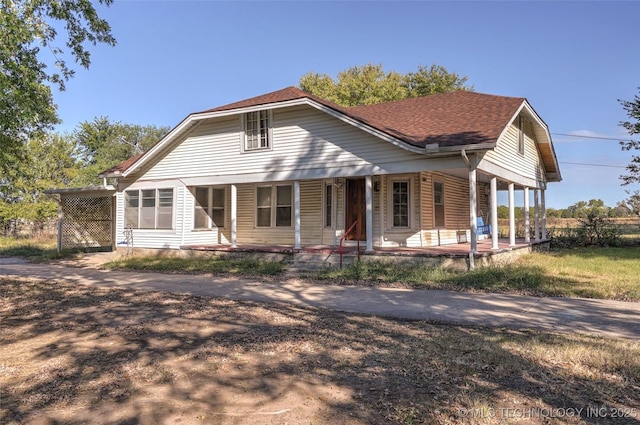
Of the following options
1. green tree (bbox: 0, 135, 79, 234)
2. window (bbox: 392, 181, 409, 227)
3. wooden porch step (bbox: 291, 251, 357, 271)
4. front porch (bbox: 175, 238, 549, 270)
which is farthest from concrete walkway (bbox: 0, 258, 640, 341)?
green tree (bbox: 0, 135, 79, 234)

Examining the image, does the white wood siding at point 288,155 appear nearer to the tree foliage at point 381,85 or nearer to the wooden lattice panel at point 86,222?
the wooden lattice panel at point 86,222

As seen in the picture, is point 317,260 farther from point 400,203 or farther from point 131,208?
point 131,208

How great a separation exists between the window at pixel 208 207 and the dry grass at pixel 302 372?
965cm

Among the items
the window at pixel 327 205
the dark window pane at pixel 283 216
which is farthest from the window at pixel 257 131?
the dark window pane at pixel 283 216

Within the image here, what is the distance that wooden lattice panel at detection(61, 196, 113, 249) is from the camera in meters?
18.2

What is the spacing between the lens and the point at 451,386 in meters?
3.64

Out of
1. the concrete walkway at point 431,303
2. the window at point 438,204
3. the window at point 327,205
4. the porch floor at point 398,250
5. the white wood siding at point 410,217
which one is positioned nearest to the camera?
the concrete walkway at point 431,303

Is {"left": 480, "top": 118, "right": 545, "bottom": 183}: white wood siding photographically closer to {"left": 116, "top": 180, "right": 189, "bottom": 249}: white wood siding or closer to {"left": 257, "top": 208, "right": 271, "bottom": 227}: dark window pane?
{"left": 257, "top": 208, "right": 271, "bottom": 227}: dark window pane

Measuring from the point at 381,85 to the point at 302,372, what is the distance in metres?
30.0

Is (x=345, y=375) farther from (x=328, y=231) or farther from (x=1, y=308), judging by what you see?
(x=328, y=231)

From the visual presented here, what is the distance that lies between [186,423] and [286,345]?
190cm

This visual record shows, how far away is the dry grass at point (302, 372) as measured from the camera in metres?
3.21

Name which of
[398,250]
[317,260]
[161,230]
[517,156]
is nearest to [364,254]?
[398,250]

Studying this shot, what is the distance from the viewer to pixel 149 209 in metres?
16.1
